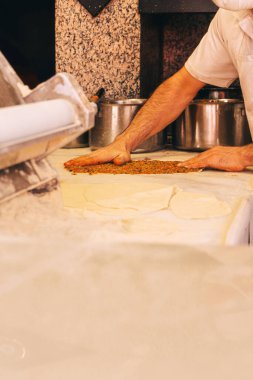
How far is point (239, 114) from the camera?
2.89 metres

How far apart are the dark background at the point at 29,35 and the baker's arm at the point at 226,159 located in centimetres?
148

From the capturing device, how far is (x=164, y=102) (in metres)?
2.85

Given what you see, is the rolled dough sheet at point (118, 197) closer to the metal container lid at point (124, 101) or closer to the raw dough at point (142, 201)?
the raw dough at point (142, 201)

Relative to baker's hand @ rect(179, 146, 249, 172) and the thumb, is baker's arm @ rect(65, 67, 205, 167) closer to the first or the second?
the thumb

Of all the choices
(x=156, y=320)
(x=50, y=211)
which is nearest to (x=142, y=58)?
(x=50, y=211)

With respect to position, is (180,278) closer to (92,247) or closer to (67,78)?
(92,247)

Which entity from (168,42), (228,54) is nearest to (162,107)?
(228,54)

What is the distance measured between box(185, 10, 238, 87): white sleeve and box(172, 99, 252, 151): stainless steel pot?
0.41 ft

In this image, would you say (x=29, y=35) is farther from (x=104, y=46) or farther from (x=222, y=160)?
(x=222, y=160)

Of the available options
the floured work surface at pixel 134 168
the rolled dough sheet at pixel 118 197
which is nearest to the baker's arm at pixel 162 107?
the floured work surface at pixel 134 168

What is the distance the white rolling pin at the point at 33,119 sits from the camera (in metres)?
1.10

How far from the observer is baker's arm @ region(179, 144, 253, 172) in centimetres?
248

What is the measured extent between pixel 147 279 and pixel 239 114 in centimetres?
177

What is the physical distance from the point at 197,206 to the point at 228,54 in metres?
1.11
